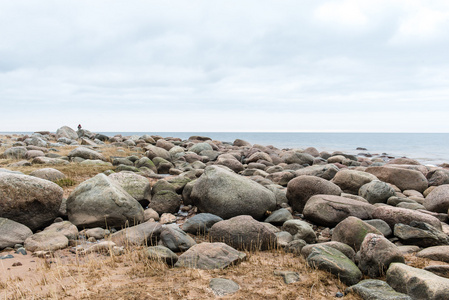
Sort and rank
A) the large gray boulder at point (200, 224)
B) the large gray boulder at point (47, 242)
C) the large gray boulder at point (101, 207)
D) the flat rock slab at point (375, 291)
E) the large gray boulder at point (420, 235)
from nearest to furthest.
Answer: the flat rock slab at point (375, 291)
the large gray boulder at point (47, 242)
the large gray boulder at point (420, 235)
the large gray boulder at point (200, 224)
the large gray boulder at point (101, 207)

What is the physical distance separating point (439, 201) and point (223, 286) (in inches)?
275

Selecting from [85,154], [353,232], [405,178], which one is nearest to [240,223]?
[353,232]

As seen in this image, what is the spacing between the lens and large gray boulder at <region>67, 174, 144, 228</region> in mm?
6773

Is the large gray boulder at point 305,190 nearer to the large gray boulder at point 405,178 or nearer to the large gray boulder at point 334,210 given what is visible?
the large gray boulder at point 334,210

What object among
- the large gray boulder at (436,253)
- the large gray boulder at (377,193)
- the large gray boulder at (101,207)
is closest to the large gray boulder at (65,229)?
the large gray boulder at (101,207)

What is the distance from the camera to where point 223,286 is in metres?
4.23

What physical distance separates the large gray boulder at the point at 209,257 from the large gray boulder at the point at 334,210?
2728mm

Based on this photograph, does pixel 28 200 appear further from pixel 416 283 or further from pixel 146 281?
pixel 416 283

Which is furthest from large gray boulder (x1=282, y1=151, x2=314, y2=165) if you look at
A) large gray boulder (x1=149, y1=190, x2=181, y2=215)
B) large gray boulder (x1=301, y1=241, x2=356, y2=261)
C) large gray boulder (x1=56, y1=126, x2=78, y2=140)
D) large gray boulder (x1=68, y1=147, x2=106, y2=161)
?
large gray boulder (x1=56, y1=126, x2=78, y2=140)

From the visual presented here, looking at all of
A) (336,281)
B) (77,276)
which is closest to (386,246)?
(336,281)

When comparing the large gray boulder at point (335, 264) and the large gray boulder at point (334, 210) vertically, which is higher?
the large gray boulder at point (334, 210)

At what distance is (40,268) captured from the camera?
184 inches

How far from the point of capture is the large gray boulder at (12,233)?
18.4ft

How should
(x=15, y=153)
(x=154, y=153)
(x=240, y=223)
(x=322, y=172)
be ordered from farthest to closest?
(x=154, y=153), (x=15, y=153), (x=322, y=172), (x=240, y=223)
